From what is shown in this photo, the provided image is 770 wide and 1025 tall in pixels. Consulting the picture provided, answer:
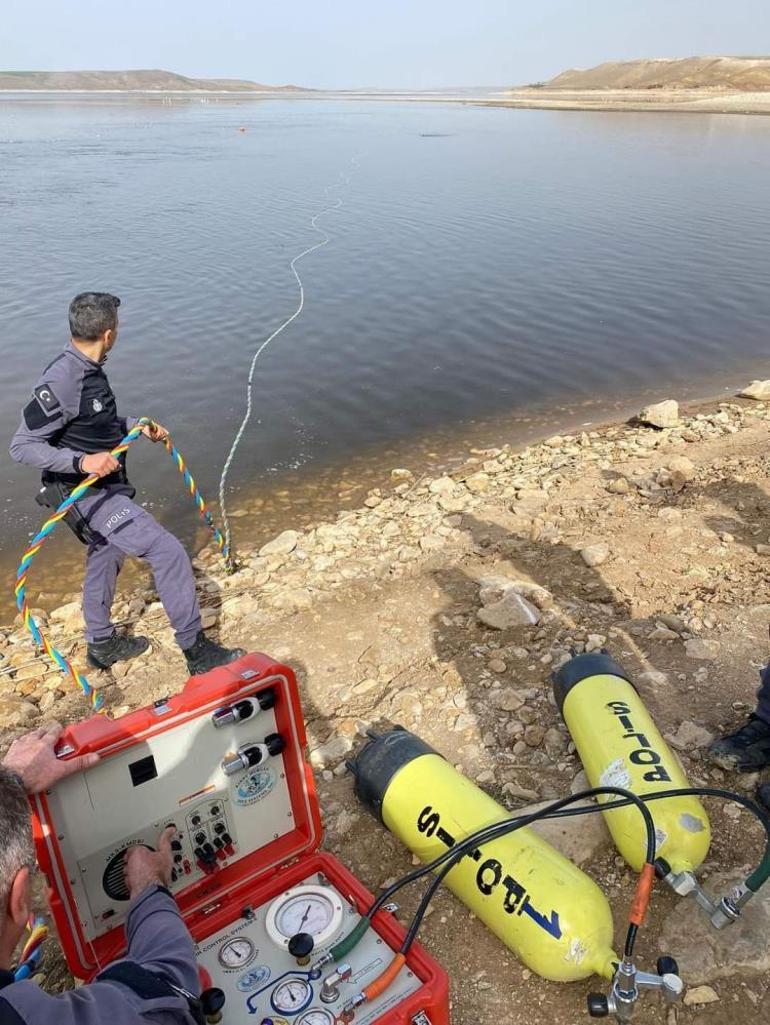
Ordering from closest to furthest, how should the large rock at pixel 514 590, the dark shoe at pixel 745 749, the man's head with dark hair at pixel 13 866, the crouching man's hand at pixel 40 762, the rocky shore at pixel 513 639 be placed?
the man's head with dark hair at pixel 13 866
the crouching man's hand at pixel 40 762
the rocky shore at pixel 513 639
the dark shoe at pixel 745 749
the large rock at pixel 514 590

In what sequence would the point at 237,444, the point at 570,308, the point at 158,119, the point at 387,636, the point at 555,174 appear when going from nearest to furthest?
the point at 387,636
the point at 237,444
the point at 570,308
the point at 555,174
the point at 158,119

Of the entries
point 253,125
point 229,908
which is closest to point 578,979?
point 229,908

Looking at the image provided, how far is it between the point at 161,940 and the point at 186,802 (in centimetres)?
59

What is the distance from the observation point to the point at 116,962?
7.43 ft

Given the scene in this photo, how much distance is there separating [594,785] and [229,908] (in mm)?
1837

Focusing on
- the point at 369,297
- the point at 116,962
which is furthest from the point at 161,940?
the point at 369,297

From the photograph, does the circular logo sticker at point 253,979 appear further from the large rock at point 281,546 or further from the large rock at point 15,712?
the large rock at point 281,546

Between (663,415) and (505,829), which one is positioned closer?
(505,829)

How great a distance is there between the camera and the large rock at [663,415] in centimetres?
1059

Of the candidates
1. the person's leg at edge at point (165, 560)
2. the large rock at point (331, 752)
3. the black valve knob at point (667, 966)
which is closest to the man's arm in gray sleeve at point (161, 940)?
the black valve knob at point (667, 966)

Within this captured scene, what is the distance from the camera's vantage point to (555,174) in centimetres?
3089

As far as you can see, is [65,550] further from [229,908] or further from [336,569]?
[229,908]

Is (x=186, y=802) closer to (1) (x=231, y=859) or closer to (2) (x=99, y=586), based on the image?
(1) (x=231, y=859)

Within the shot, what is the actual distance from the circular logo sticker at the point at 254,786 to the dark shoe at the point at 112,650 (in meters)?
3.02
